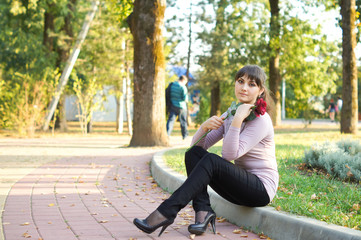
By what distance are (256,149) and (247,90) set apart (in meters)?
0.54

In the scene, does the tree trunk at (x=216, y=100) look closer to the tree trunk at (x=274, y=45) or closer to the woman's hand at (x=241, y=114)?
the tree trunk at (x=274, y=45)

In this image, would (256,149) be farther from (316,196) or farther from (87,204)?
(87,204)

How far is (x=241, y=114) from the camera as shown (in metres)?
4.14

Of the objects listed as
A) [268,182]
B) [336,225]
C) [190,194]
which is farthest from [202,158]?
[336,225]

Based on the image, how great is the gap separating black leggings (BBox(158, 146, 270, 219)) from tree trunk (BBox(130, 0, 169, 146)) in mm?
8411

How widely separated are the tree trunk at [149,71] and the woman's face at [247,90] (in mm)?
8462

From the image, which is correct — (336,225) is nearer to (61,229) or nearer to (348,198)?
(348,198)

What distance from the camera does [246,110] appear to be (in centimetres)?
417

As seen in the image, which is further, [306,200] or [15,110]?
[15,110]

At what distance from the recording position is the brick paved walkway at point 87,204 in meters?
4.33

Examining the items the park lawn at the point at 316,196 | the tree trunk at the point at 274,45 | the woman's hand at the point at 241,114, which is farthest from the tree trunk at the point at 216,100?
the woman's hand at the point at 241,114

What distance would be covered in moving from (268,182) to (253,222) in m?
0.42

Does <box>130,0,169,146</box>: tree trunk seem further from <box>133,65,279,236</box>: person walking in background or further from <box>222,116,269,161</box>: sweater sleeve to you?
<box>222,116,269,161</box>: sweater sleeve

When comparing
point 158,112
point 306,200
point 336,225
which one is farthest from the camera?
point 158,112
